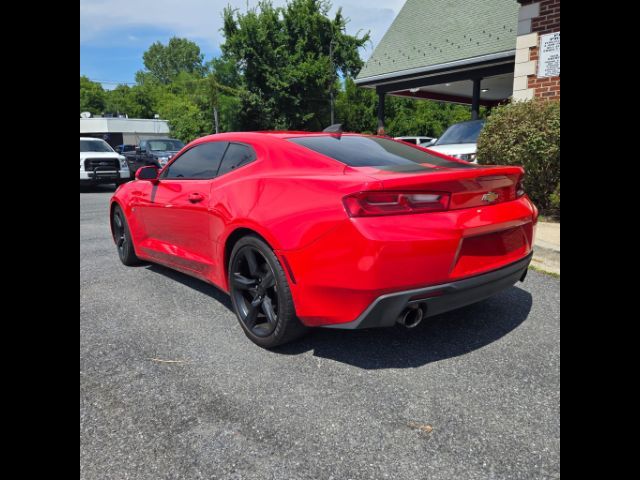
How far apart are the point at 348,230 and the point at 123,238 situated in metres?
3.71

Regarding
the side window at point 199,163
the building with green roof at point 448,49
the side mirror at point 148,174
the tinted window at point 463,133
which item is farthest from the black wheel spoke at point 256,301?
the building with green roof at point 448,49

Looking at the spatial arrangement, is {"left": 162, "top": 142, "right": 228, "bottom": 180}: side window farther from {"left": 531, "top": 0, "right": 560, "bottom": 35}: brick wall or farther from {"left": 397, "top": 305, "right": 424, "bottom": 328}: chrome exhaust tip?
{"left": 531, "top": 0, "right": 560, "bottom": 35}: brick wall

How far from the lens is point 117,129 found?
65688mm

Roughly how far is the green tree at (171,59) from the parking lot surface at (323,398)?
101m

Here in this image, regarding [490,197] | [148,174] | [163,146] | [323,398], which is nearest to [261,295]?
[323,398]

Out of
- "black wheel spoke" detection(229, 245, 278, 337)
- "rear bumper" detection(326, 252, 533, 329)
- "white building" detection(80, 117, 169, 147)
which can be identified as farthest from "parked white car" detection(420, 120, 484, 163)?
"white building" detection(80, 117, 169, 147)

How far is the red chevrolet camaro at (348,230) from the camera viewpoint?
2.44 m

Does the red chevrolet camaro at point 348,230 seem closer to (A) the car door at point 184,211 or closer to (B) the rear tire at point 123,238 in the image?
(A) the car door at point 184,211

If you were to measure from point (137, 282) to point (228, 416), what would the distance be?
2705 millimetres

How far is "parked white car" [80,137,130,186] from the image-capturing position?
14047mm

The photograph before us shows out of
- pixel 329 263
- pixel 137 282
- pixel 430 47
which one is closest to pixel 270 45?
pixel 430 47

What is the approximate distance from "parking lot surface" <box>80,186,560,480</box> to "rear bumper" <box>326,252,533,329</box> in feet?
1.22

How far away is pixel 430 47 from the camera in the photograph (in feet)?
51.2
